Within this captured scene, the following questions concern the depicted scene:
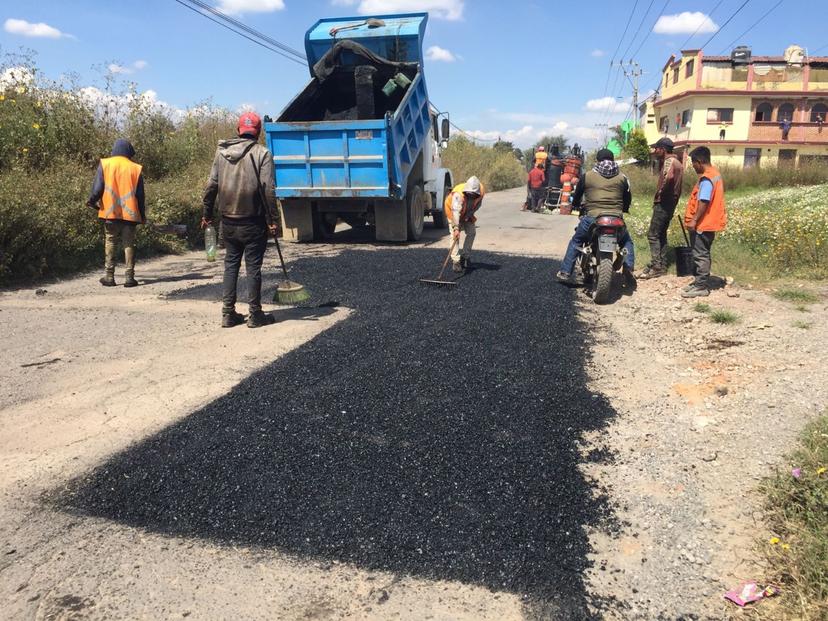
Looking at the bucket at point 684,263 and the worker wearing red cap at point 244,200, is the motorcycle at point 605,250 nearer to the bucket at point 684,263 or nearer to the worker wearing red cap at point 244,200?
the bucket at point 684,263

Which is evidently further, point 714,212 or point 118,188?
point 118,188

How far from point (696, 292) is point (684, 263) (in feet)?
3.28

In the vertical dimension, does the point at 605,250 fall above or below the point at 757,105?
below

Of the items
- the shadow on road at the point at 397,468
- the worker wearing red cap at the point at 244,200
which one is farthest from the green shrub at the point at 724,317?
the worker wearing red cap at the point at 244,200

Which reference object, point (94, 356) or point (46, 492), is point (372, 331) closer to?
point (94, 356)

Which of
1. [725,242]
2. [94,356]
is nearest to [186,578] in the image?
[94,356]

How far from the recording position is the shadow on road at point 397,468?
248cm

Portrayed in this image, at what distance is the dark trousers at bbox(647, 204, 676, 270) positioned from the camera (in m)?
7.56

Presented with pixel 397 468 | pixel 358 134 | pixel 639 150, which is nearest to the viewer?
pixel 397 468

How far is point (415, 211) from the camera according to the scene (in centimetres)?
1122

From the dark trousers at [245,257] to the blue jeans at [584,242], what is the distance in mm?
3775

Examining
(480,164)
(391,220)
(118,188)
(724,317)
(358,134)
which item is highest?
(480,164)

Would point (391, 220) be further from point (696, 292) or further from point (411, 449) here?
point (411, 449)

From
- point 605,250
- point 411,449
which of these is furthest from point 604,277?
point 411,449
